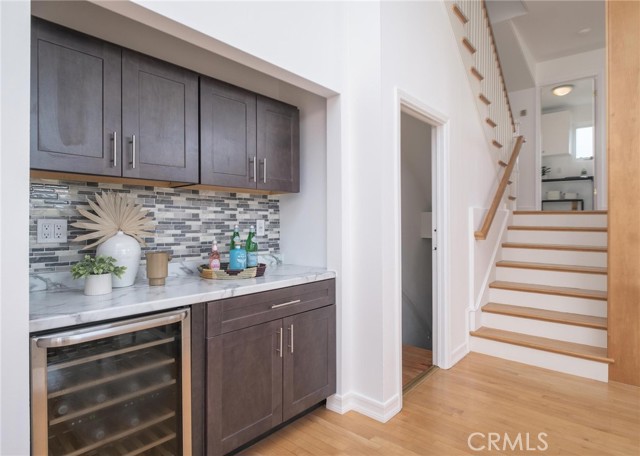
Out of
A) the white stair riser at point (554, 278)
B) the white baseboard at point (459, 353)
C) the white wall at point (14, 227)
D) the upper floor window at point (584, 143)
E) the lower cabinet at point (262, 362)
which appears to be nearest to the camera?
the white wall at point (14, 227)

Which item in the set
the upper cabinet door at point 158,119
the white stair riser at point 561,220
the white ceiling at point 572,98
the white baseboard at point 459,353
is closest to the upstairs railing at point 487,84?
the white stair riser at point 561,220

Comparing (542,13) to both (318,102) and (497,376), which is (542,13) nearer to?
(318,102)

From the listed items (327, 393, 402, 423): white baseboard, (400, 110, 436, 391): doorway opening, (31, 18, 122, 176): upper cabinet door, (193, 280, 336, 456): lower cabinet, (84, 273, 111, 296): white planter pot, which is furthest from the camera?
(400, 110, 436, 391): doorway opening

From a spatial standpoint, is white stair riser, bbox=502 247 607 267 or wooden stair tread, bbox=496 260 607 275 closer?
wooden stair tread, bbox=496 260 607 275

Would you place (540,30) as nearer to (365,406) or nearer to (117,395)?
(365,406)

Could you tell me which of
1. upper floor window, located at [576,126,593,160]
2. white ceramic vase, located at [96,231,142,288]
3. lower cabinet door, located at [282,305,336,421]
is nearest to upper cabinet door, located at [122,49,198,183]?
Answer: white ceramic vase, located at [96,231,142,288]

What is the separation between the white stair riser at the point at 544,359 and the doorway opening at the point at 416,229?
0.88 m

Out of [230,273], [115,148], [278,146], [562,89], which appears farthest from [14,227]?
[562,89]

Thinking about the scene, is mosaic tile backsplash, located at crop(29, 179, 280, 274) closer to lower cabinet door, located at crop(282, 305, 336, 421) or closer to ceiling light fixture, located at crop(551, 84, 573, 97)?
lower cabinet door, located at crop(282, 305, 336, 421)

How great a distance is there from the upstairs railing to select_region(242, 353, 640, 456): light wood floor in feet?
4.33

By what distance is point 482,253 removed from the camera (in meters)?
3.55

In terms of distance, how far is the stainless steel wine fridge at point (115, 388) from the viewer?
47.9 inches

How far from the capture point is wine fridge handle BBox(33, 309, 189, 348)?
1.19 m

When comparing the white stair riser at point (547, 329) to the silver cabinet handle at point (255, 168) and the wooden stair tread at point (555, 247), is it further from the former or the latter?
A: the silver cabinet handle at point (255, 168)
